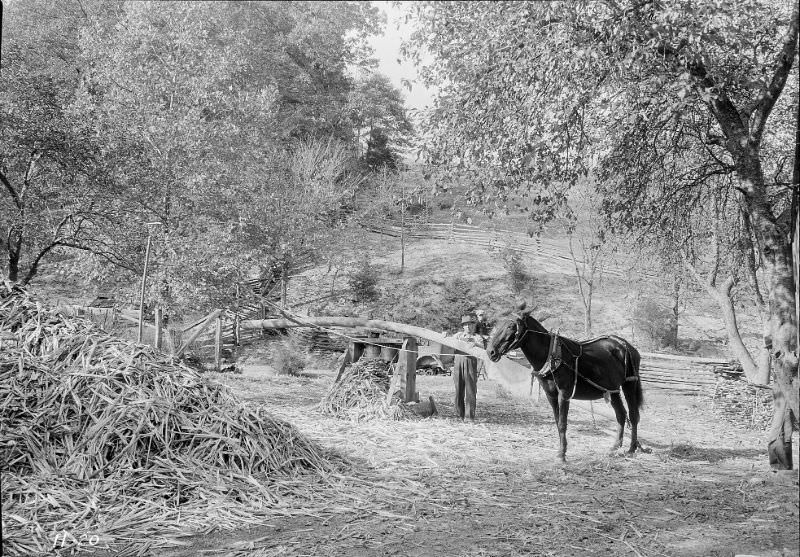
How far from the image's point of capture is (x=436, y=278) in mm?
34156

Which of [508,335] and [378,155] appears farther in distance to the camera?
[378,155]

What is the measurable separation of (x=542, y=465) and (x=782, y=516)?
2.88 meters

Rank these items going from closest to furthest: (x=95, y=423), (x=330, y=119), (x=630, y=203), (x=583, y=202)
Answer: (x=95, y=423), (x=630, y=203), (x=583, y=202), (x=330, y=119)

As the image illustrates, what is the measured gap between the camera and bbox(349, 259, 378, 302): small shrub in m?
31.3

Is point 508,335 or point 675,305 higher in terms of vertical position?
point 675,305

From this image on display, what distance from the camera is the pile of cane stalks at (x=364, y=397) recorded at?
10.2 metres

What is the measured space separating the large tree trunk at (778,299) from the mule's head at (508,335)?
260cm

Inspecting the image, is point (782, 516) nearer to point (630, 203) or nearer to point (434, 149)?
point (630, 203)

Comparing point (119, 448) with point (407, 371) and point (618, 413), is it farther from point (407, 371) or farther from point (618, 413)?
point (618, 413)

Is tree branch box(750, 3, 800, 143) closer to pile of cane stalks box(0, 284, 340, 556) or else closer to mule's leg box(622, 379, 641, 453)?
mule's leg box(622, 379, 641, 453)

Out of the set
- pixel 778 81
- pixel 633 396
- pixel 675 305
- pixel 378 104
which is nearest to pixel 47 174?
pixel 633 396

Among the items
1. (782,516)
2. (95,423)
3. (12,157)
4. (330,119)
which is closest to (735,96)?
(782,516)

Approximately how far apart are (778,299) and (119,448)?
6.49 m

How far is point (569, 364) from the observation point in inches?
314
